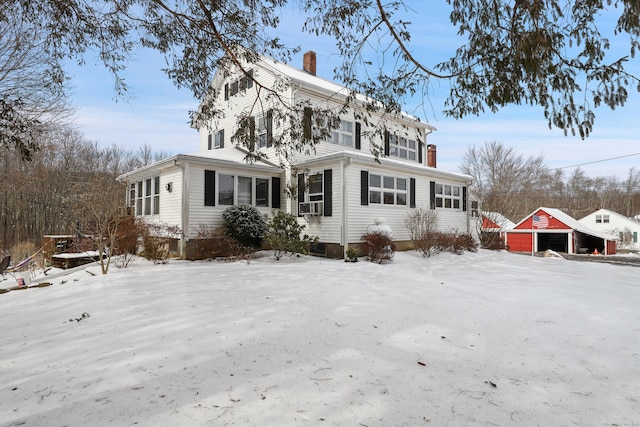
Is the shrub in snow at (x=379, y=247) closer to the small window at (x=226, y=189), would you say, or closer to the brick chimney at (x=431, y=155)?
the small window at (x=226, y=189)

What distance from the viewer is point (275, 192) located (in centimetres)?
1301

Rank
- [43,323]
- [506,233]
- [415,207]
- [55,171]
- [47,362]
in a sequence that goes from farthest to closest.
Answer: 1. [506,233]
2. [55,171]
3. [415,207]
4. [43,323]
5. [47,362]

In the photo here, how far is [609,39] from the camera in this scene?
407cm

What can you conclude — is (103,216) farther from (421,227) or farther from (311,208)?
(421,227)

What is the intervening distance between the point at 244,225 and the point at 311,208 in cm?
254

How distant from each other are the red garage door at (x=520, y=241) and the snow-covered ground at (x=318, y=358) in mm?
29237

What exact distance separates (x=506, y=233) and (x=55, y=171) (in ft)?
120

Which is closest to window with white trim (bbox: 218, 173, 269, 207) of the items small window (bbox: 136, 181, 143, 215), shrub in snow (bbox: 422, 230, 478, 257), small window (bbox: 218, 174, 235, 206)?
small window (bbox: 218, 174, 235, 206)

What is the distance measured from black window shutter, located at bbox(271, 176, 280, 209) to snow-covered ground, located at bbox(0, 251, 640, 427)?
7244 millimetres

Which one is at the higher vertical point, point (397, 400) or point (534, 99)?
point (534, 99)

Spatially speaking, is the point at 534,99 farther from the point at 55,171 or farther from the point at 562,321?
the point at 55,171

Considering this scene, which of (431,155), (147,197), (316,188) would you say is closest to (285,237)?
(316,188)

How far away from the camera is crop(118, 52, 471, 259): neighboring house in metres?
11.1

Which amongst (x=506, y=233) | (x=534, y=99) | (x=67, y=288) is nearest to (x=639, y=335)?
(x=534, y=99)
